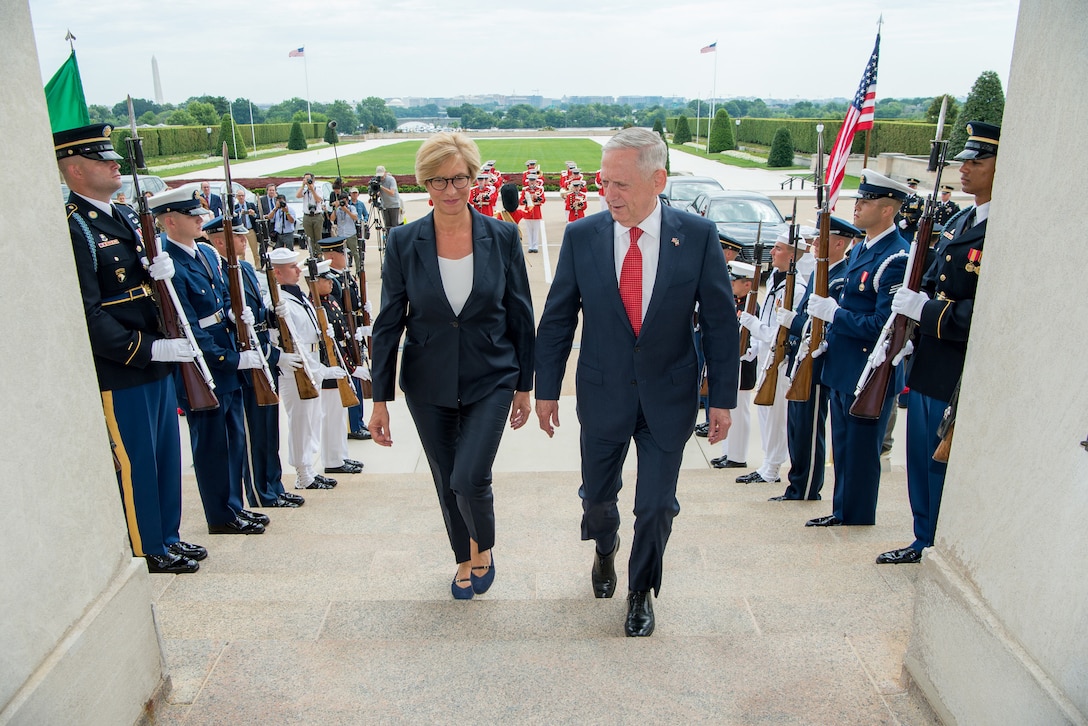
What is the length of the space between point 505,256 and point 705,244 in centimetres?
83

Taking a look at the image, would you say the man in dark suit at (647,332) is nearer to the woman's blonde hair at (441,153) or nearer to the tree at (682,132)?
the woman's blonde hair at (441,153)

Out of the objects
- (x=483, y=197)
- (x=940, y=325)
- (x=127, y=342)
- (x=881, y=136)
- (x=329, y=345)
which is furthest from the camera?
(x=881, y=136)

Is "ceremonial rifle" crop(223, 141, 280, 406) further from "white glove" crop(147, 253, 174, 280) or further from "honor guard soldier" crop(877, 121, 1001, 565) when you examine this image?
"honor guard soldier" crop(877, 121, 1001, 565)

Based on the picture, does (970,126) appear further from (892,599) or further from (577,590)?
(577,590)

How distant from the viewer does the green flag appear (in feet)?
14.3

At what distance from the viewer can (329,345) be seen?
658 cm

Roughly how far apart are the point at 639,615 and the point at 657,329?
1.11 metres

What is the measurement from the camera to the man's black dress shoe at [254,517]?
16.1 feet

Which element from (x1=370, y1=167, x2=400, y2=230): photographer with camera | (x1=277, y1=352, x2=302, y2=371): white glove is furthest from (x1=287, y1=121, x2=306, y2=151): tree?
(x1=277, y1=352, x2=302, y2=371): white glove

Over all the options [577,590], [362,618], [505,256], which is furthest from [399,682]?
[505,256]

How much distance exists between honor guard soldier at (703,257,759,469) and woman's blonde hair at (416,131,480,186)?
3908 mm

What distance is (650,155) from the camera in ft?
10.3

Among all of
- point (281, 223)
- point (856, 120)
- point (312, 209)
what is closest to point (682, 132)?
point (312, 209)

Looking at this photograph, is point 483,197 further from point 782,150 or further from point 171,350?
point 782,150
